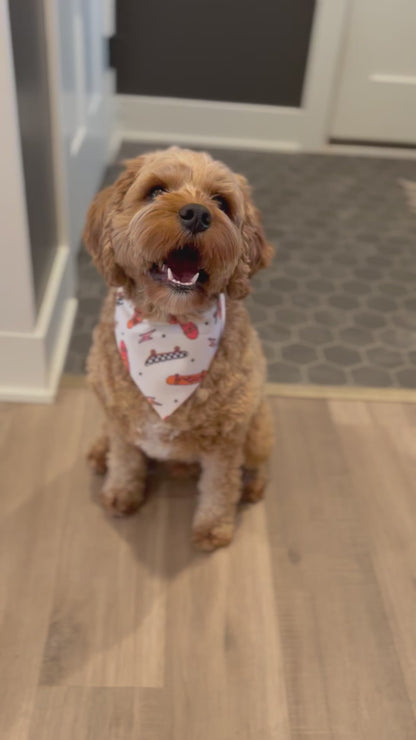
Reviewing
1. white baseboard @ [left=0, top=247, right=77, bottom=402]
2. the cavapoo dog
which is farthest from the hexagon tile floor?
the cavapoo dog

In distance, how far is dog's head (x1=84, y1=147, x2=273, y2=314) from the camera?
3.15ft

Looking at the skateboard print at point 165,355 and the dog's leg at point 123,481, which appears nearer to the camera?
the skateboard print at point 165,355

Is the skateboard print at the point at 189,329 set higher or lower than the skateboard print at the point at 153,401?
higher

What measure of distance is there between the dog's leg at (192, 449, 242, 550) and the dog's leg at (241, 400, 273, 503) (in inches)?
2.6

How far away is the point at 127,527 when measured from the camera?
4.69ft

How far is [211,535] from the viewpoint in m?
1.39

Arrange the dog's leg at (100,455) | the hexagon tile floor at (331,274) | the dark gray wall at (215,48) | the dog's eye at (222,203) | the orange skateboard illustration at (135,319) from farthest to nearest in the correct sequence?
the dark gray wall at (215,48)
the hexagon tile floor at (331,274)
the dog's leg at (100,455)
the orange skateboard illustration at (135,319)
the dog's eye at (222,203)


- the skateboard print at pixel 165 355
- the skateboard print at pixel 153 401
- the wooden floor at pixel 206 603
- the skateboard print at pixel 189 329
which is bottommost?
the wooden floor at pixel 206 603

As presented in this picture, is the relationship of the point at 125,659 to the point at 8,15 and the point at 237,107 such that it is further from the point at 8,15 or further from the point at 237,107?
the point at 237,107

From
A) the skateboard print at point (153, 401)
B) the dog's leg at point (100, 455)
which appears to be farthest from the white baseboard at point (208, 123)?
the skateboard print at point (153, 401)

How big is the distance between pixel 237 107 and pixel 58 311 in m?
1.99

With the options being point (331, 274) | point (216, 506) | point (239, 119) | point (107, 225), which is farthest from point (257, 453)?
point (239, 119)

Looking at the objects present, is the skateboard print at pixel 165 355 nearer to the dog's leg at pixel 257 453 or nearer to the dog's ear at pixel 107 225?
the dog's ear at pixel 107 225

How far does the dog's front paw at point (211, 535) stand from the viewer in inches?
54.6
